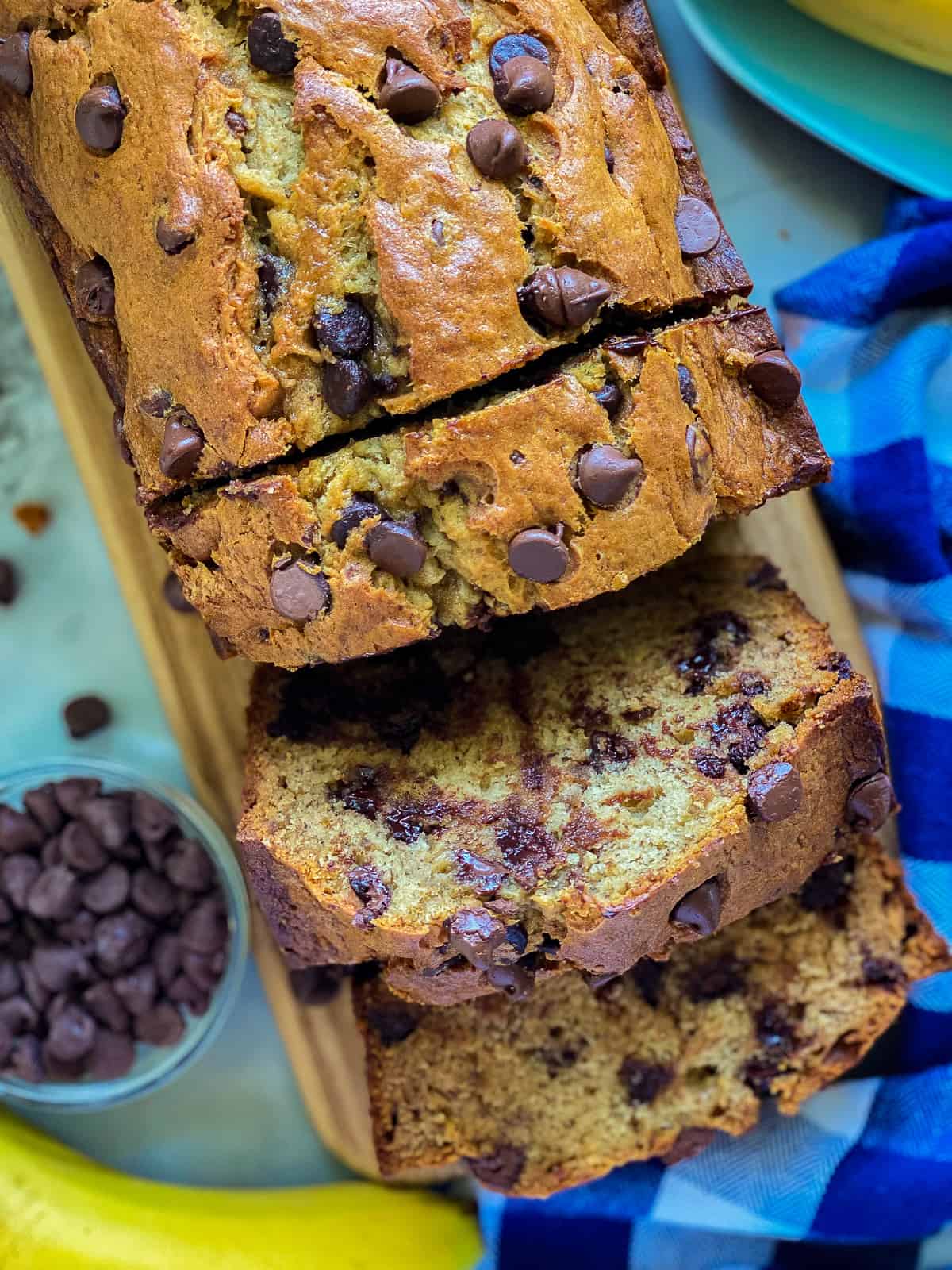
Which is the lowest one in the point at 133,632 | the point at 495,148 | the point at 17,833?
the point at 17,833

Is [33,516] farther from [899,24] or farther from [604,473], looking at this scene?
[899,24]

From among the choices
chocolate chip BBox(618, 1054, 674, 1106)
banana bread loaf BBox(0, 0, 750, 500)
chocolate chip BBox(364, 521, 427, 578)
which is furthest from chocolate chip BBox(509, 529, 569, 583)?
chocolate chip BBox(618, 1054, 674, 1106)

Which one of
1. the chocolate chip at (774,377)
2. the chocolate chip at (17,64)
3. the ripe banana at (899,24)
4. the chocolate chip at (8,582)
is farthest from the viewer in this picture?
the chocolate chip at (8,582)

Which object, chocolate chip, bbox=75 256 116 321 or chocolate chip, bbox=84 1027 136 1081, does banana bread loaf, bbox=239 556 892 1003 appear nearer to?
chocolate chip, bbox=84 1027 136 1081

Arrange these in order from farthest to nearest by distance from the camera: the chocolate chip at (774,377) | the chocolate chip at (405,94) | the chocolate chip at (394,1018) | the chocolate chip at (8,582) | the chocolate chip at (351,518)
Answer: the chocolate chip at (8,582) → the chocolate chip at (394,1018) → the chocolate chip at (774,377) → the chocolate chip at (351,518) → the chocolate chip at (405,94)

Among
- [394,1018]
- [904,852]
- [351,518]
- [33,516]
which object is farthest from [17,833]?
[904,852]

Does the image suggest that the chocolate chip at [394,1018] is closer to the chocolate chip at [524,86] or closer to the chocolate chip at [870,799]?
the chocolate chip at [870,799]

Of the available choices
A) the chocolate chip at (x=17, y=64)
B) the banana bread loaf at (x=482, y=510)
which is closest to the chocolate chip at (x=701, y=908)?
the banana bread loaf at (x=482, y=510)
